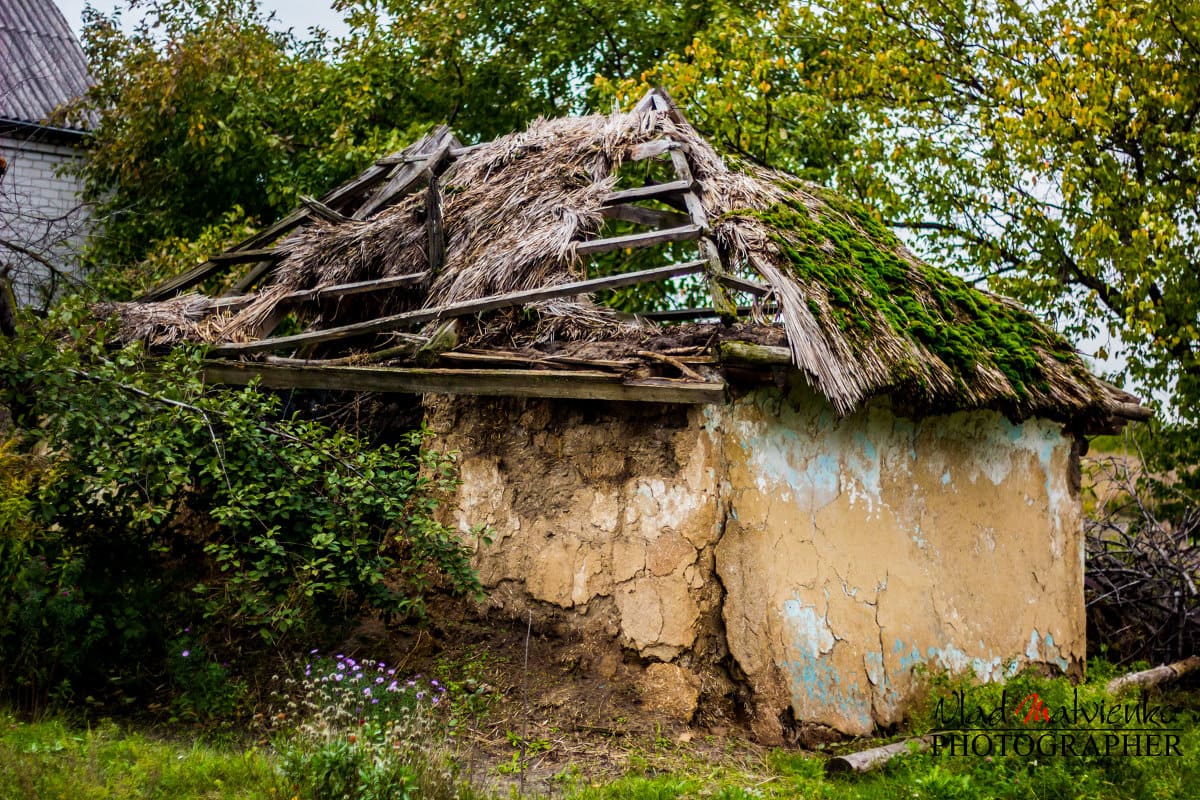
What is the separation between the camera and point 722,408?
18.3 feet

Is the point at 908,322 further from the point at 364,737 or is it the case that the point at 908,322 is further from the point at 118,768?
the point at 118,768

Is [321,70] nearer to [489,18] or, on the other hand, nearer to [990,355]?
[489,18]

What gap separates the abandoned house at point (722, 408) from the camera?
5.56 meters

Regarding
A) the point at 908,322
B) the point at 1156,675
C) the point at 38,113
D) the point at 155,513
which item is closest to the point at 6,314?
the point at 155,513

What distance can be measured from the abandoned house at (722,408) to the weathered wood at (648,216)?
3 cm

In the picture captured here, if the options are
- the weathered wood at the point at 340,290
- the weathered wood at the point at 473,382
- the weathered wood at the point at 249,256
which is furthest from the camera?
the weathered wood at the point at 249,256

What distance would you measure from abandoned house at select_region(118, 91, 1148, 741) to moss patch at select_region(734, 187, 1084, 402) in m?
0.02

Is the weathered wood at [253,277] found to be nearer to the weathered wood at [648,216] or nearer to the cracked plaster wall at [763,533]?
the cracked plaster wall at [763,533]

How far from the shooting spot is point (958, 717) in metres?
5.95

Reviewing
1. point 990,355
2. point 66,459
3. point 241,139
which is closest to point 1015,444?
point 990,355

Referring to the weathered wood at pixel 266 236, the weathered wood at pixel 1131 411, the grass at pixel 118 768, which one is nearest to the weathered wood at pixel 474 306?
the weathered wood at pixel 266 236

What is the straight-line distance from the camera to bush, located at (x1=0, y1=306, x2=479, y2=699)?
5.36 metres

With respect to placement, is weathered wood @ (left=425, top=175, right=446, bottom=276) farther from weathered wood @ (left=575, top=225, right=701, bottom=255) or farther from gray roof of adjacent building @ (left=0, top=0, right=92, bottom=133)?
gray roof of adjacent building @ (left=0, top=0, right=92, bottom=133)

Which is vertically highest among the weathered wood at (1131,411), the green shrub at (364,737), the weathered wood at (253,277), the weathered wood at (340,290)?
the weathered wood at (253,277)
